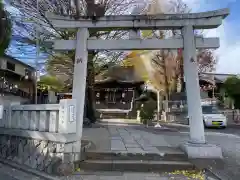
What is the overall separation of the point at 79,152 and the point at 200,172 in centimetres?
289

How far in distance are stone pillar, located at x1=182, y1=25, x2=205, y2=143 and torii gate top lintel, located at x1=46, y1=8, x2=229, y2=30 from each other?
0.25m

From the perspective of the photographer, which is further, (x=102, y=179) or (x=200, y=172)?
(x=200, y=172)

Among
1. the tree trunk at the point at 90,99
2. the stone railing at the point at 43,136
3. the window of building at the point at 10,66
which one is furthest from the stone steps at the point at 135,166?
the window of building at the point at 10,66

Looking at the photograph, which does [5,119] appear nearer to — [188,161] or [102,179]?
[102,179]

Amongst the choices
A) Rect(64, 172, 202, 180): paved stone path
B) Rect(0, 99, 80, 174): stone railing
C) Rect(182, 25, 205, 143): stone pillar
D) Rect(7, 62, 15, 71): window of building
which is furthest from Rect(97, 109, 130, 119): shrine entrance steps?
Rect(64, 172, 202, 180): paved stone path

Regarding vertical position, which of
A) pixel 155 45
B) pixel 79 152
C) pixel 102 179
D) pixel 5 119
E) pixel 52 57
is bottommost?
pixel 102 179

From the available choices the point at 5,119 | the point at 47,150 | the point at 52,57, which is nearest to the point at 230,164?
the point at 47,150

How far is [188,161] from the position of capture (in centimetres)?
539

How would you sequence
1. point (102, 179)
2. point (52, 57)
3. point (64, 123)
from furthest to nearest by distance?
point (52, 57) < point (64, 123) < point (102, 179)

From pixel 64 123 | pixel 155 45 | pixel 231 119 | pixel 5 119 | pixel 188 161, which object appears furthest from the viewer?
pixel 231 119

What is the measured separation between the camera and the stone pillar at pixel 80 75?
5.67 meters

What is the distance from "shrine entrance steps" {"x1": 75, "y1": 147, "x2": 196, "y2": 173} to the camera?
17.0 ft

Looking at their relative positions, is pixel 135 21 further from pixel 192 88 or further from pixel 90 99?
pixel 90 99

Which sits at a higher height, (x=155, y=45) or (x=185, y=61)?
(x=155, y=45)
